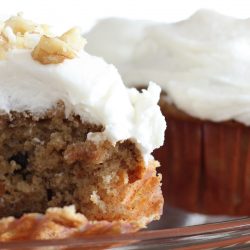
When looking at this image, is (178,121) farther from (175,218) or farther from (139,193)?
(139,193)

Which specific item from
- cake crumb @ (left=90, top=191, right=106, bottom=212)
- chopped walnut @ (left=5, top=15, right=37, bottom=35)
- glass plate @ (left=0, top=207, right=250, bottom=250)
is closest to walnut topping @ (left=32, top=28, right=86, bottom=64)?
chopped walnut @ (left=5, top=15, right=37, bottom=35)

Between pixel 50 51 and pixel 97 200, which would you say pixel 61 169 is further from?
pixel 50 51

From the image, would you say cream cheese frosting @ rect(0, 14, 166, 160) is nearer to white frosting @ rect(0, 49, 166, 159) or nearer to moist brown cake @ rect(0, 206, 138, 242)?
white frosting @ rect(0, 49, 166, 159)

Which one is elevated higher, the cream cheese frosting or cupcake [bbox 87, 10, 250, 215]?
the cream cheese frosting

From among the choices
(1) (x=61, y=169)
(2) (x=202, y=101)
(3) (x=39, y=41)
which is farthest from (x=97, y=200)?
(2) (x=202, y=101)

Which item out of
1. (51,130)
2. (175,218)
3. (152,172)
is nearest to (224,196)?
(175,218)

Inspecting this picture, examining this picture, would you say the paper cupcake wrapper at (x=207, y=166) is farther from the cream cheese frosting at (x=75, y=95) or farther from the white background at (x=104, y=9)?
the white background at (x=104, y=9)
